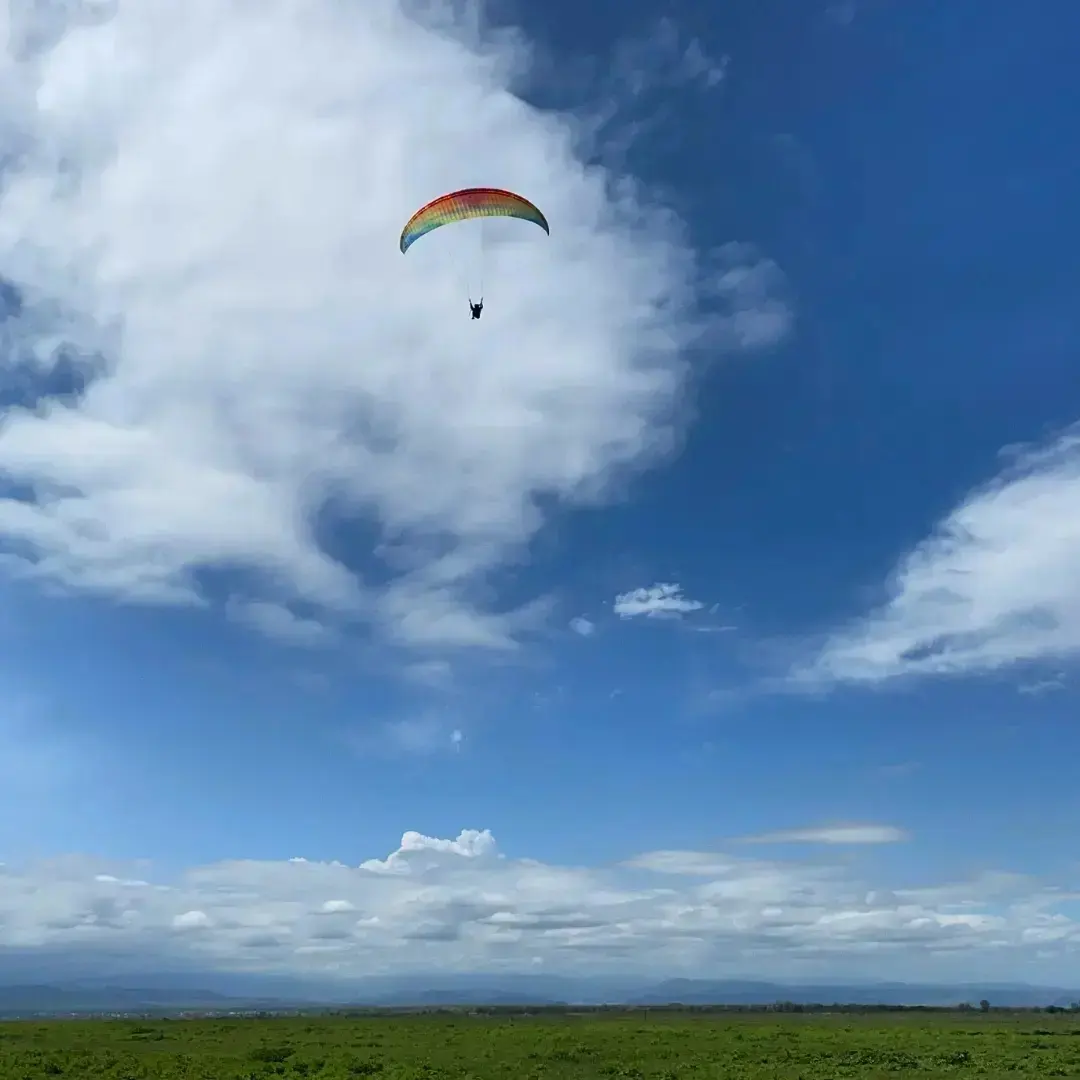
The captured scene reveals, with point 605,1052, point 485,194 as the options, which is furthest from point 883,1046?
point 485,194

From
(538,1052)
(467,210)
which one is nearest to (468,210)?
(467,210)

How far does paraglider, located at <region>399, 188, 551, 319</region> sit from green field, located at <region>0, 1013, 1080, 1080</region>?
5543cm

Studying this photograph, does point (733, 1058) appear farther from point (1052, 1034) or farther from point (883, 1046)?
point (1052, 1034)

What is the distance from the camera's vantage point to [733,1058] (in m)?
65.6

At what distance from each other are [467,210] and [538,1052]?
61.5 metres

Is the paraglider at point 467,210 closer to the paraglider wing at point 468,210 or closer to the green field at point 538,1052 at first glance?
the paraglider wing at point 468,210

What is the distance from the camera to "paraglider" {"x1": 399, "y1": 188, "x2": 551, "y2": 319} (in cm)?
6194

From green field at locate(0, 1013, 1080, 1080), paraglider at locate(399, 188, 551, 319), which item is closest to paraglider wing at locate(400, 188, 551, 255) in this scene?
paraglider at locate(399, 188, 551, 319)

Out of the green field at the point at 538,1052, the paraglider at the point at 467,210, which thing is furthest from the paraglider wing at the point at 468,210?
the green field at the point at 538,1052

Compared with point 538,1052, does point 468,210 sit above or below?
above

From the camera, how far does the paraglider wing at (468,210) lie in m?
61.9

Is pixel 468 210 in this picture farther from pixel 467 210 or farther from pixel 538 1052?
pixel 538 1052

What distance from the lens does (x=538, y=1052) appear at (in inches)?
2657

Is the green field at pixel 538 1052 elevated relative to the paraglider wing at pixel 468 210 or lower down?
lower down
